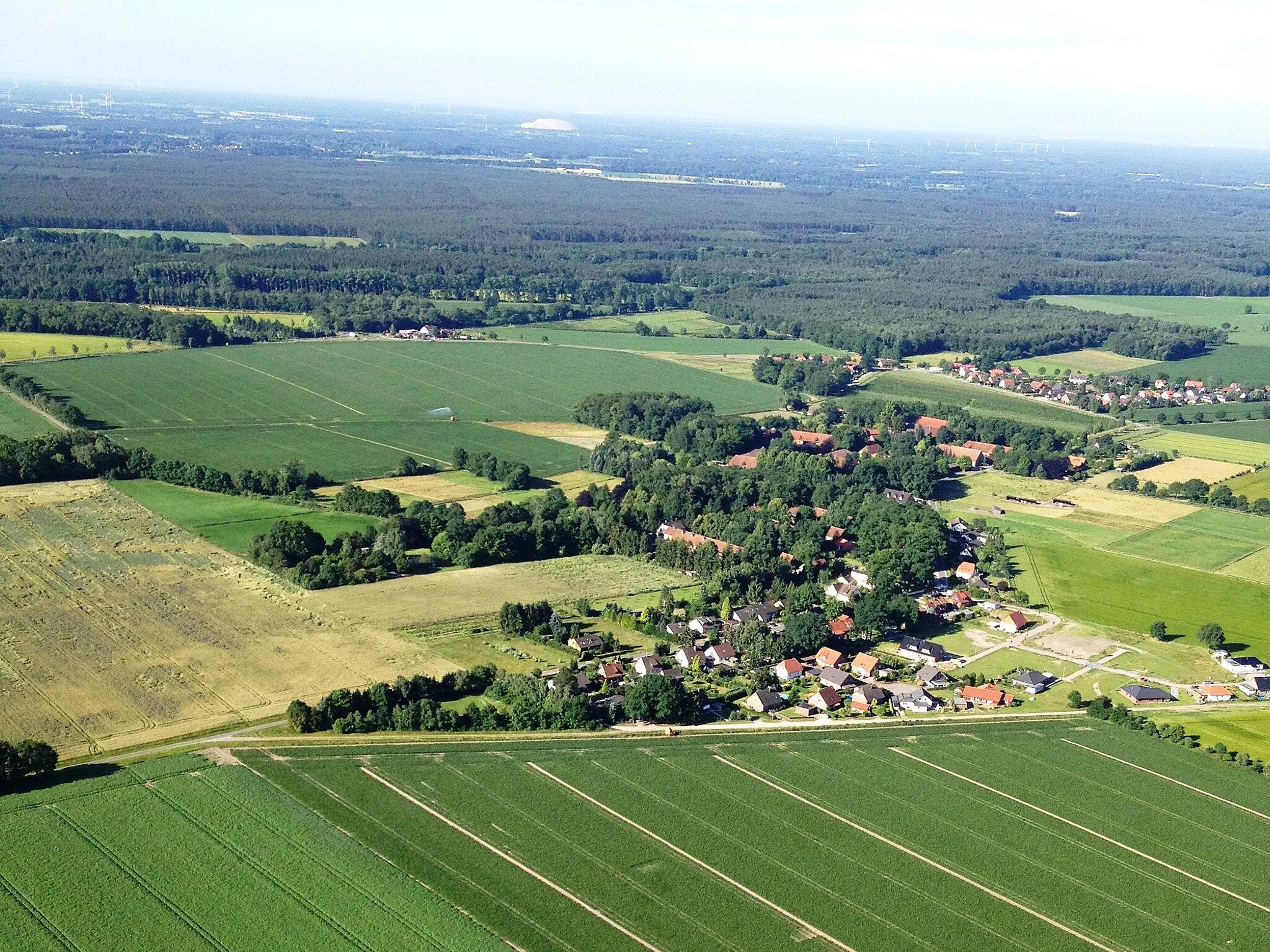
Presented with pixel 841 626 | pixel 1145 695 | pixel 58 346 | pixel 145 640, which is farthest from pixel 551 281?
pixel 1145 695

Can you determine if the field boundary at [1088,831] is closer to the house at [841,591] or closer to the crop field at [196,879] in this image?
the house at [841,591]

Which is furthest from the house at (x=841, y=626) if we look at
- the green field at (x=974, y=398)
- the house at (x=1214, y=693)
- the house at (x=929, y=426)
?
the green field at (x=974, y=398)

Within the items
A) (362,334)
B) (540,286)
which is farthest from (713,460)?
(540,286)

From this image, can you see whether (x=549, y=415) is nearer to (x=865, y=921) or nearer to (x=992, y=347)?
(x=992, y=347)

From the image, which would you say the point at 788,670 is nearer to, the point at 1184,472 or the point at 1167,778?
the point at 1167,778

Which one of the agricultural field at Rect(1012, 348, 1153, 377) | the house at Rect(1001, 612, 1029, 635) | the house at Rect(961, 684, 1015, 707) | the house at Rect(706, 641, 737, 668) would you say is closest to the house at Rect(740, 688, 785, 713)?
the house at Rect(706, 641, 737, 668)

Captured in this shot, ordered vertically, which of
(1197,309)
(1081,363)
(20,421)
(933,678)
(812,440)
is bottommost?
(933,678)
